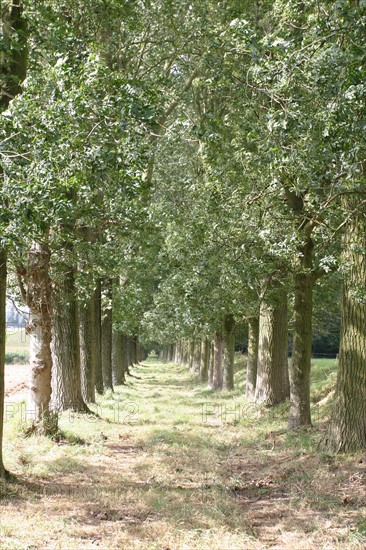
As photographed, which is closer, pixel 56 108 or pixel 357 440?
pixel 56 108

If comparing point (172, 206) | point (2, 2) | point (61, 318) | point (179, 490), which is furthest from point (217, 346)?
point (2, 2)

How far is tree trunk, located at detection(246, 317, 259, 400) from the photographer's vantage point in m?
22.7

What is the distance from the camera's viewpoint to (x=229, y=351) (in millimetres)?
27531

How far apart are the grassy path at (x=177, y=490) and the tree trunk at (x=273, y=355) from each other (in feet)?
9.78

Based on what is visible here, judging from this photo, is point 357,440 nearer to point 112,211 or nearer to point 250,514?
point 250,514

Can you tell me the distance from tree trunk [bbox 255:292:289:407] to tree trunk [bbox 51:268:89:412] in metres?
6.04

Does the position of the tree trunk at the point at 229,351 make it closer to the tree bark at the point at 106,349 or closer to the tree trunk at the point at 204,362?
the tree bark at the point at 106,349

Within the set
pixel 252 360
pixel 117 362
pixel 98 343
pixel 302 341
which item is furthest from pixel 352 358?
pixel 117 362

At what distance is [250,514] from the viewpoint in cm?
849

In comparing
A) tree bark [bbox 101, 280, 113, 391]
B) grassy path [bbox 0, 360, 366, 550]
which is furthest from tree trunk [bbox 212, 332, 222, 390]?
grassy path [bbox 0, 360, 366, 550]

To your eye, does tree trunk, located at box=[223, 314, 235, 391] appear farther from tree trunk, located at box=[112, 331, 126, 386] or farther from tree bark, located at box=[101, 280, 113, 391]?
tree trunk, located at box=[112, 331, 126, 386]

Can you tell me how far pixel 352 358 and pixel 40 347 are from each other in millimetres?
6320

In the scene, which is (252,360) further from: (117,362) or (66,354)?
(117,362)

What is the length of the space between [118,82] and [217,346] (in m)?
23.1
